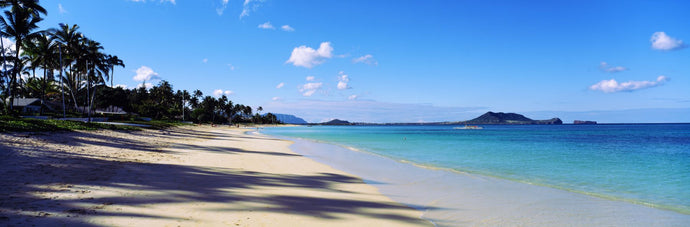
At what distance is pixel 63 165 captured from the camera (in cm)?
830

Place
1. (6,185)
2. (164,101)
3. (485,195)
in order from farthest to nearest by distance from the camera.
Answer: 1. (164,101)
2. (485,195)
3. (6,185)

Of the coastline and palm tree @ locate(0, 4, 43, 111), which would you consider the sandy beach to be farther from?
palm tree @ locate(0, 4, 43, 111)

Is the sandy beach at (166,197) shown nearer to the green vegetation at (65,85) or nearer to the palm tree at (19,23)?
the green vegetation at (65,85)

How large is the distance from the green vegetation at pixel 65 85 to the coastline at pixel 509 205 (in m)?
18.1

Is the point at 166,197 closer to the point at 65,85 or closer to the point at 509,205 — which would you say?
the point at 509,205

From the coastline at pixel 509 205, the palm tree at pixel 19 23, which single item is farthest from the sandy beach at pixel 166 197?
the palm tree at pixel 19 23

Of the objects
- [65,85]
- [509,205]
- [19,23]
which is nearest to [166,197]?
[509,205]

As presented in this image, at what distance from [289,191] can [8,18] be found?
35.9 metres

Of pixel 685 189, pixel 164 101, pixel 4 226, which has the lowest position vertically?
→ pixel 685 189

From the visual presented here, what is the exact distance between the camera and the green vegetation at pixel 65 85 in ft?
90.8

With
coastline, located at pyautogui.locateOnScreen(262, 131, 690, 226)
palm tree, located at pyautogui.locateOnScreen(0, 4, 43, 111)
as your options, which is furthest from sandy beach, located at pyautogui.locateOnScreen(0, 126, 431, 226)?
palm tree, located at pyautogui.locateOnScreen(0, 4, 43, 111)

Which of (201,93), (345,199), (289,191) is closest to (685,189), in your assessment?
(345,199)

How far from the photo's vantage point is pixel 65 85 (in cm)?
6022

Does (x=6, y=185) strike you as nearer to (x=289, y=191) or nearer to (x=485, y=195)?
(x=289, y=191)
